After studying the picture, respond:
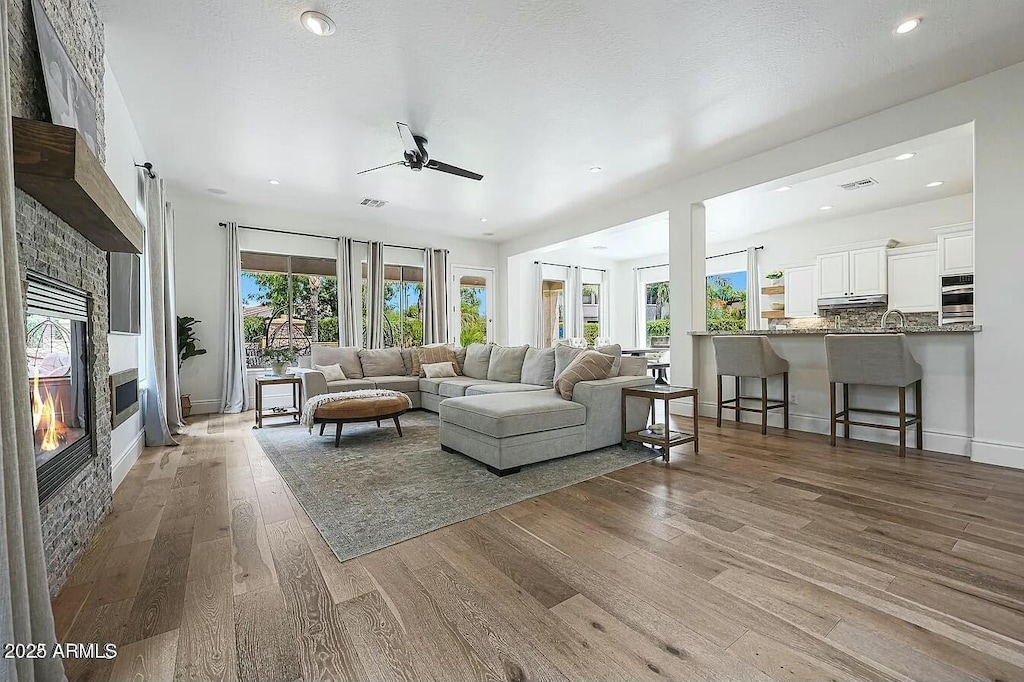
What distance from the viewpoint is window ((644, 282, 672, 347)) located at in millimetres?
10375

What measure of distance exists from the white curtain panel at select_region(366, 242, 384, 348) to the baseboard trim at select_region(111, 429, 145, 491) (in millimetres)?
3397

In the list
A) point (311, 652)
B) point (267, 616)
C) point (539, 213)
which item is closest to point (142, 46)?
point (267, 616)

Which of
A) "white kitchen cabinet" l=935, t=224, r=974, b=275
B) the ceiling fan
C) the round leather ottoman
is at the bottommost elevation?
the round leather ottoman

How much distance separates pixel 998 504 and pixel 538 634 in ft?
9.05

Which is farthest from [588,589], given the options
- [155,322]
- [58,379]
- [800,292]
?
[800,292]

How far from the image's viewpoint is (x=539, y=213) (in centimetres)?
690

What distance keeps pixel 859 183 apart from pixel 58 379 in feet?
24.4

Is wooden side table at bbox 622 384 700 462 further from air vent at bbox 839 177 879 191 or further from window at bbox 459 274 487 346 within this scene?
window at bbox 459 274 487 346

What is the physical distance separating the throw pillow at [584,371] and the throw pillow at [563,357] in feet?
1.03

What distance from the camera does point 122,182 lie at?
349cm

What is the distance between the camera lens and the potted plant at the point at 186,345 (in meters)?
5.62

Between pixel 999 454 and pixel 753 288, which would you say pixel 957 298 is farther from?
pixel 999 454

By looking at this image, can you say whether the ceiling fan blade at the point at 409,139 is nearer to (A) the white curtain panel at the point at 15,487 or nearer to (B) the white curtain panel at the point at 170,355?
(A) the white curtain panel at the point at 15,487

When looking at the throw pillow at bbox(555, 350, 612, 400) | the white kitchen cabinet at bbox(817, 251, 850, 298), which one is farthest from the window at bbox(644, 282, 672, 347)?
the throw pillow at bbox(555, 350, 612, 400)
